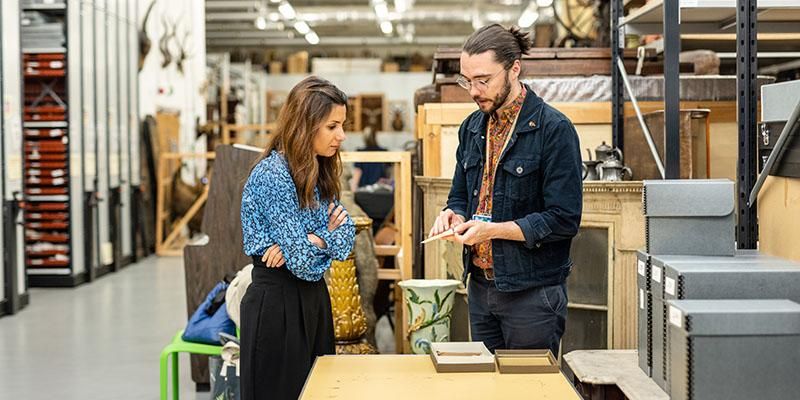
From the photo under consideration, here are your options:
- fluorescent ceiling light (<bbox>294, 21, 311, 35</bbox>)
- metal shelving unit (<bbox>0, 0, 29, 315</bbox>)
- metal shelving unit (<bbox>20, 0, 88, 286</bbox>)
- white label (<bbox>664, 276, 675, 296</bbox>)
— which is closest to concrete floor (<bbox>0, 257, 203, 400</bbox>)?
metal shelving unit (<bbox>0, 0, 29, 315</bbox>)

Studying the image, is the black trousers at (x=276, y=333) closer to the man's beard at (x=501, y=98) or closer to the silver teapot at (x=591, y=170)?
the man's beard at (x=501, y=98)

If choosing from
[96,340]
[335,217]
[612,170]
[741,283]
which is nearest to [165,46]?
[96,340]

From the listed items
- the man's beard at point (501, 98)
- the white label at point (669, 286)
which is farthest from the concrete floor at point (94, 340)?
the white label at point (669, 286)

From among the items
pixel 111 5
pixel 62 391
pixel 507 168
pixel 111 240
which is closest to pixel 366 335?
pixel 62 391

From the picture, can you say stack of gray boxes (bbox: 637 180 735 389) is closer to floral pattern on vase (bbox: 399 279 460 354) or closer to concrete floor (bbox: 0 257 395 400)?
floral pattern on vase (bbox: 399 279 460 354)

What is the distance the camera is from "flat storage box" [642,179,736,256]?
262 cm

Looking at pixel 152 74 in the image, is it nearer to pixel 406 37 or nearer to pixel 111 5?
pixel 111 5

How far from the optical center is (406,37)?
78.6ft

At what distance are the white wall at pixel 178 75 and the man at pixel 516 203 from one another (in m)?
10.2

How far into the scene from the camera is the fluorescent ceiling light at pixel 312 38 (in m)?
23.5

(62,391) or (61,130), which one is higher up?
(61,130)

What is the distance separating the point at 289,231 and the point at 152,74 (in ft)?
34.9

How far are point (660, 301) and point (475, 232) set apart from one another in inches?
20.8

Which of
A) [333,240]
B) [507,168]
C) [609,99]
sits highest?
[609,99]
